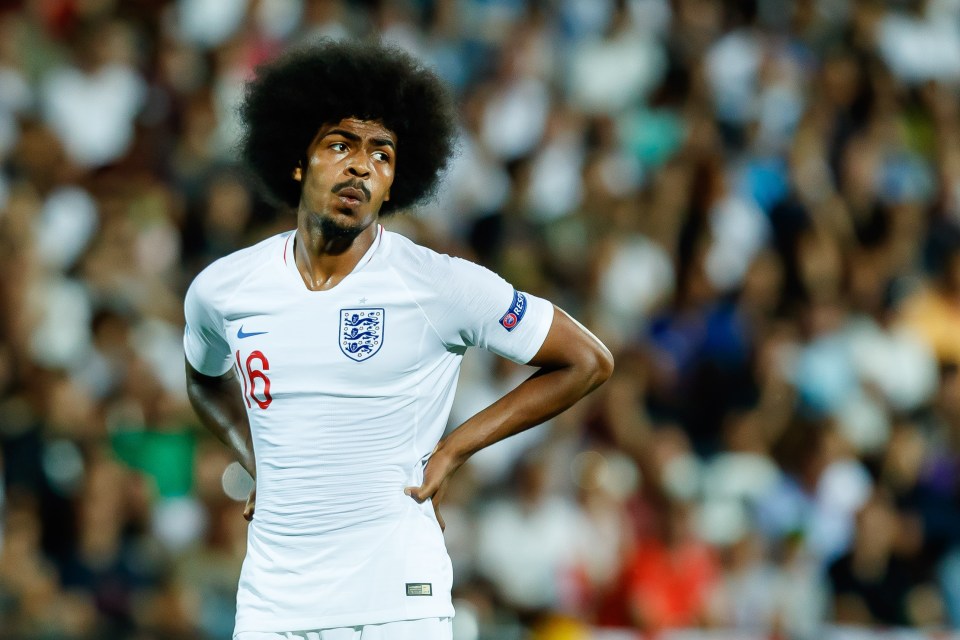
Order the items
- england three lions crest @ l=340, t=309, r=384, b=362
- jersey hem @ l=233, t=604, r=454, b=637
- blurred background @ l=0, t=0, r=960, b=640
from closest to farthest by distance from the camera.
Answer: jersey hem @ l=233, t=604, r=454, b=637 → england three lions crest @ l=340, t=309, r=384, b=362 → blurred background @ l=0, t=0, r=960, b=640

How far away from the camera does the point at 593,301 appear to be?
33.3 feet

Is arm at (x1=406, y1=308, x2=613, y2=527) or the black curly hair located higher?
the black curly hair

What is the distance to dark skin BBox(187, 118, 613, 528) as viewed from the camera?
434 cm

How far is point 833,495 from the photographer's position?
984cm

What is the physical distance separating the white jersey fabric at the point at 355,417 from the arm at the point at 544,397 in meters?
0.05

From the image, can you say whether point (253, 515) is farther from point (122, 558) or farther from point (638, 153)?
point (638, 153)

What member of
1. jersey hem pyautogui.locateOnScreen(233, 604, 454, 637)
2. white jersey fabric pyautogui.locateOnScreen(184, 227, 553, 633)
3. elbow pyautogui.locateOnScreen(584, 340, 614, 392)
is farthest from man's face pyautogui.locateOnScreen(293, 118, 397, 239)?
jersey hem pyautogui.locateOnScreen(233, 604, 454, 637)

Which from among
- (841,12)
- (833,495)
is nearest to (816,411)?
(833,495)

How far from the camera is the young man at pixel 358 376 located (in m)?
4.21

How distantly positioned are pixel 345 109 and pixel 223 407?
3.66ft

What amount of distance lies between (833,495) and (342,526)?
6279 millimetres

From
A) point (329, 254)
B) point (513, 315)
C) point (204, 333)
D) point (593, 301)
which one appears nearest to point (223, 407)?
point (204, 333)

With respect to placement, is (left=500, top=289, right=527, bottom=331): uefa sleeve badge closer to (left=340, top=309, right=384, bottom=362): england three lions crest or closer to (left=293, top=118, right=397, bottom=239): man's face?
(left=340, top=309, right=384, bottom=362): england three lions crest

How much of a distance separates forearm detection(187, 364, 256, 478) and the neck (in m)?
0.62
